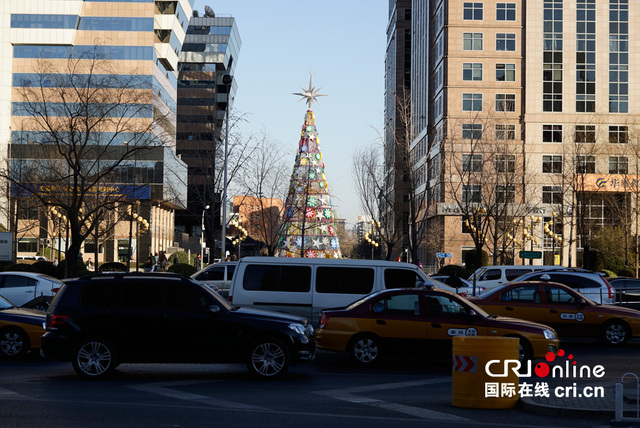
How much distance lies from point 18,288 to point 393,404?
1674 cm

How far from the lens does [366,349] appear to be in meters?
15.8

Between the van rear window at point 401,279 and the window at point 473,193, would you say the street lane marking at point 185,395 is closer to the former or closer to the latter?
the van rear window at point 401,279

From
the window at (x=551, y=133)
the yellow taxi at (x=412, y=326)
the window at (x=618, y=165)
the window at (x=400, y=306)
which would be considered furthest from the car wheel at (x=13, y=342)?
the window at (x=551, y=133)

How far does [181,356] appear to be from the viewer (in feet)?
44.8

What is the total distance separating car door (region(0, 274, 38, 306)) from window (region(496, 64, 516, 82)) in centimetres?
5818

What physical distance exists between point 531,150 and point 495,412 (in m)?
66.1

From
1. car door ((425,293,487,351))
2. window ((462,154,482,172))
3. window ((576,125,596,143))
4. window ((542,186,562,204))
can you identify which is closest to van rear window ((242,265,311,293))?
car door ((425,293,487,351))

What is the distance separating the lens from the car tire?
1362 cm

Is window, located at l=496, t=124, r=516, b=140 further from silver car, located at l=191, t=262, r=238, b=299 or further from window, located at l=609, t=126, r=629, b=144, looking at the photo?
silver car, located at l=191, t=262, r=238, b=299

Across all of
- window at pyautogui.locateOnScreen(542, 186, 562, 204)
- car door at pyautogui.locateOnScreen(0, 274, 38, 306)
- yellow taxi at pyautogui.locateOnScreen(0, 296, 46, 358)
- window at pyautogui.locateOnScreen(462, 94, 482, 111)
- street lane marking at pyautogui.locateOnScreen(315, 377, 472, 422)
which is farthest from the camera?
window at pyautogui.locateOnScreen(462, 94, 482, 111)

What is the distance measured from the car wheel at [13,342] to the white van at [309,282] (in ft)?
14.7

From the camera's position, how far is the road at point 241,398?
9.87m

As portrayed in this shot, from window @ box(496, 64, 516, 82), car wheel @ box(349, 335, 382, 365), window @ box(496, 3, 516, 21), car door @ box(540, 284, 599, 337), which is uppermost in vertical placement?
window @ box(496, 3, 516, 21)

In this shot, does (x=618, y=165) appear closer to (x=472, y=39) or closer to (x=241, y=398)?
(x=472, y=39)
